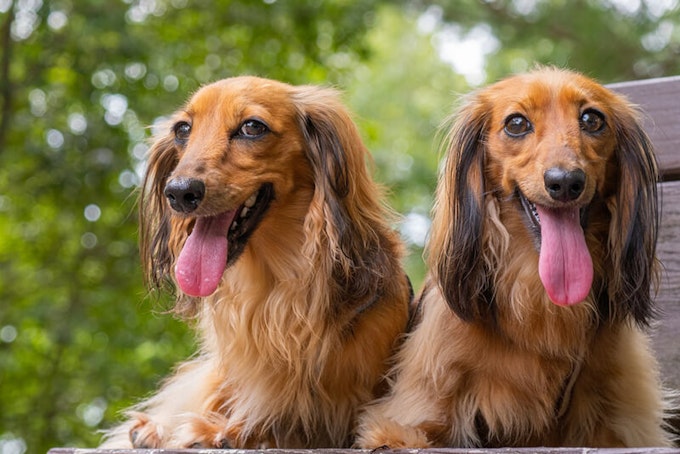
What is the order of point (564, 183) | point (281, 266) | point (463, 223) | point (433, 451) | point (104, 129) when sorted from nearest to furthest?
1. point (433, 451)
2. point (564, 183)
3. point (463, 223)
4. point (281, 266)
5. point (104, 129)

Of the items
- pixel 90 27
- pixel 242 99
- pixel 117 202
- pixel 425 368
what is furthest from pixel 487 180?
pixel 117 202

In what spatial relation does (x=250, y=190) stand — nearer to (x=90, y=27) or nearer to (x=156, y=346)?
(x=90, y=27)

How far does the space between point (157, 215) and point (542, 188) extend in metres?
1.29

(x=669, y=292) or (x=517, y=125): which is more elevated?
(x=517, y=125)

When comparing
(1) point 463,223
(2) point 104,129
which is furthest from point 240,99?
(2) point 104,129

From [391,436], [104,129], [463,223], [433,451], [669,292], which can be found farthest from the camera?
[104,129]

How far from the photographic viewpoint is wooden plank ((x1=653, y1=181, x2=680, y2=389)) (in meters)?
3.38

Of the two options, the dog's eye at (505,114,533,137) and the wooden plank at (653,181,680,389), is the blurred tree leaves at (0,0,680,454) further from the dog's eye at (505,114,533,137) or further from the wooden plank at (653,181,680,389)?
the dog's eye at (505,114,533,137)

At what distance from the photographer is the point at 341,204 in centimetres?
297

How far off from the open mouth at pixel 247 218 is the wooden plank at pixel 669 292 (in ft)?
4.23

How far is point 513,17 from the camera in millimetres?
9344

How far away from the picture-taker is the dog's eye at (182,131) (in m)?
3.06

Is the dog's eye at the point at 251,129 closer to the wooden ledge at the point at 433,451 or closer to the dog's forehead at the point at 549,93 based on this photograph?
the dog's forehead at the point at 549,93

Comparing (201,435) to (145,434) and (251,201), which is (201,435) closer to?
(145,434)
